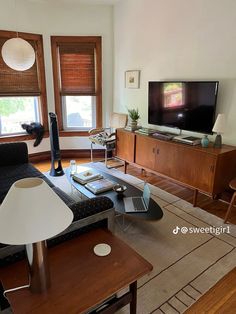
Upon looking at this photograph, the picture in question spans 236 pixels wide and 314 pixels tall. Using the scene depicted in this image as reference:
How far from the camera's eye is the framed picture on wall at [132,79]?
4316mm

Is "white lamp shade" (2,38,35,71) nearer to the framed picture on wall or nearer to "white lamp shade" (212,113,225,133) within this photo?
the framed picture on wall

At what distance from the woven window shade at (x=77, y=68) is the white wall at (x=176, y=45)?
511 millimetres

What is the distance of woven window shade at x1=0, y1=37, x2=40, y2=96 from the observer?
4.23 meters

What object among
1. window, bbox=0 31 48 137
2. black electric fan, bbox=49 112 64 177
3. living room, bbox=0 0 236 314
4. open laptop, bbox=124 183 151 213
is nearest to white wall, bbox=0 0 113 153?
living room, bbox=0 0 236 314

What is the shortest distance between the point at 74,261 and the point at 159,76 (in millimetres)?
3396

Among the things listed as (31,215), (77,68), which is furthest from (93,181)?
(77,68)

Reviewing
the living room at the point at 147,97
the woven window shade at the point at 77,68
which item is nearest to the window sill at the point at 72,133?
the living room at the point at 147,97

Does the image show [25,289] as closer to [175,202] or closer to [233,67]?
[175,202]

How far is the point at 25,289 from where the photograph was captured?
107cm

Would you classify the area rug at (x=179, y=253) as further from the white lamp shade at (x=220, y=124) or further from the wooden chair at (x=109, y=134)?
the wooden chair at (x=109, y=134)

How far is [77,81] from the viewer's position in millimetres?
4801

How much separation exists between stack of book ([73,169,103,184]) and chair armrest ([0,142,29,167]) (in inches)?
38.3

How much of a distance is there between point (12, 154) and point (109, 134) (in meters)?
1.91

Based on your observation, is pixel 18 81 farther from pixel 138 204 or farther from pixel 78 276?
pixel 78 276
